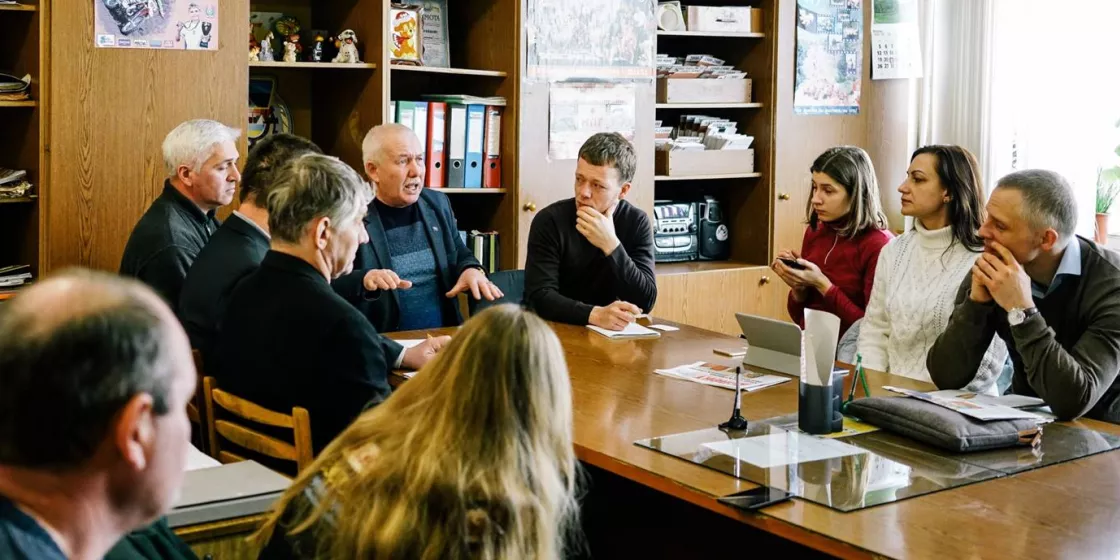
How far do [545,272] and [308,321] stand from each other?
151 cm

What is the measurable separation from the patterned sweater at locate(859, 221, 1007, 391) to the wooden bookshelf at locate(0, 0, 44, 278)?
261 cm

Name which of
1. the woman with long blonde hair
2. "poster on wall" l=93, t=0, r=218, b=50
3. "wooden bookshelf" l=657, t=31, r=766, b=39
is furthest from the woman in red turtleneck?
the woman with long blonde hair

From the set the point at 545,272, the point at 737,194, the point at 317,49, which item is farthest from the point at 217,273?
the point at 737,194

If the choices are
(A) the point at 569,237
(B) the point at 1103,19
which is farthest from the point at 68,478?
(B) the point at 1103,19

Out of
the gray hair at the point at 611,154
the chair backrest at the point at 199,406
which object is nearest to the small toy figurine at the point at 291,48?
the gray hair at the point at 611,154

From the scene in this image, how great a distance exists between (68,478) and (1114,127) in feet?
16.6

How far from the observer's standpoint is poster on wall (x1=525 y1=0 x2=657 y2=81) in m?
5.01

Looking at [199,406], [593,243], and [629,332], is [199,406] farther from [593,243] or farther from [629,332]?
[593,243]

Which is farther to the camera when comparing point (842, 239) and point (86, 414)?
point (842, 239)

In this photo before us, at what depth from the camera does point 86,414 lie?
1.12 meters

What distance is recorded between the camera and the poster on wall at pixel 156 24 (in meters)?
4.05

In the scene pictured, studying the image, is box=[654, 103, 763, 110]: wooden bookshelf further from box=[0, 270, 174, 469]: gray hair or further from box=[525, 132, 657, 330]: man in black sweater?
box=[0, 270, 174, 469]: gray hair

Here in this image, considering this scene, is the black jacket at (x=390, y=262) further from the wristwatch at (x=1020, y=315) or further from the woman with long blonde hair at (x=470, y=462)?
the woman with long blonde hair at (x=470, y=462)

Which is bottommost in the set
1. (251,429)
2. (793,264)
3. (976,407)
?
(251,429)
